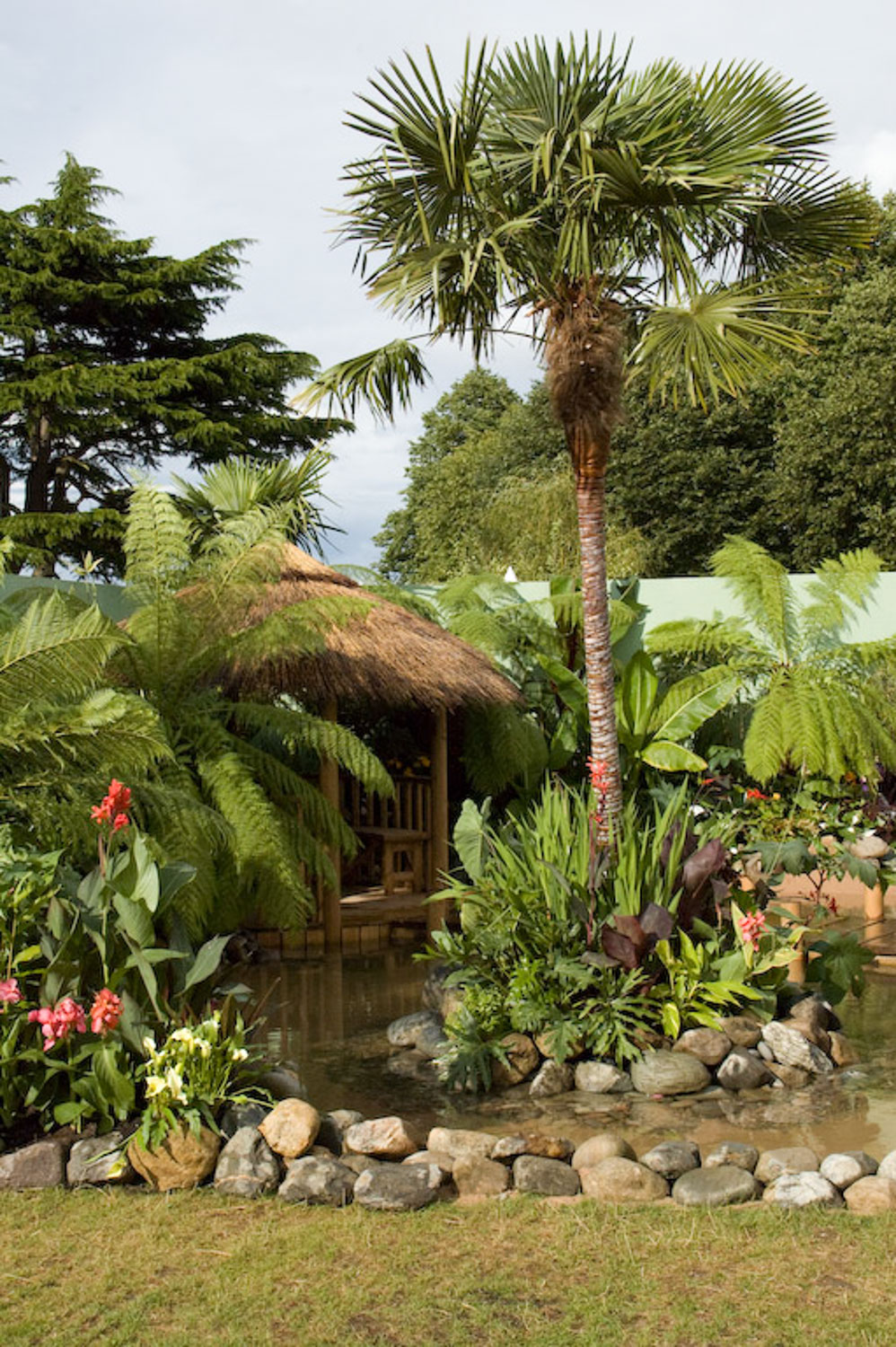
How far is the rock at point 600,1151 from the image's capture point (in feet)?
13.4

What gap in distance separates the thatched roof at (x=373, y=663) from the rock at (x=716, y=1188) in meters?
4.49

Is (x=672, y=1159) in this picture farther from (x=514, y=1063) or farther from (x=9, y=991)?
(x=9, y=991)

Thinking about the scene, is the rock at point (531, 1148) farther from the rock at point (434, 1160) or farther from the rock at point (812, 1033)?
the rock at point (812, 1033)

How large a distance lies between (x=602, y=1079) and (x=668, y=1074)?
26 cm

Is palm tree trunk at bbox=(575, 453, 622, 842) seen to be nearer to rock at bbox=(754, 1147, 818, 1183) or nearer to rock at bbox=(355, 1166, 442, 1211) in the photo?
rock at bbox=(754, 1147, 818, 1183)

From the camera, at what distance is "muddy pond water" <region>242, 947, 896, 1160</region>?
188 inches

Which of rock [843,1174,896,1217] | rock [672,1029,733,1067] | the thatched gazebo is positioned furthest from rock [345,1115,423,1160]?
the thatched gazebo

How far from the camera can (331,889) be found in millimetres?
8766

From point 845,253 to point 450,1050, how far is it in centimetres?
520

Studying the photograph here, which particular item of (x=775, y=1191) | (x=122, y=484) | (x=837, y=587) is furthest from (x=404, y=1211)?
(x=122, y=484)

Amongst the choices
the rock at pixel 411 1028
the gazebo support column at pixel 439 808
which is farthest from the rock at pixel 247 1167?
the gazebo support column at pixel 439 808

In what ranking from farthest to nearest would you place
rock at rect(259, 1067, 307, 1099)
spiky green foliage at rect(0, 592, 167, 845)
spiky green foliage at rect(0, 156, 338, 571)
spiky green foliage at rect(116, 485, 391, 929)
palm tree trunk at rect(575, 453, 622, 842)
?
1. spiky green foliage at rect(0, 156, 338, 571)
2. palm tree trunk at rect(575, 453, 622, 842)
3. spiky green foliage at rect(116, 485, 391, 929)
4. spiky green foliage at rect(0, 592, 167, 845)
5. rock at rect(259, 1067, 307, 1099)

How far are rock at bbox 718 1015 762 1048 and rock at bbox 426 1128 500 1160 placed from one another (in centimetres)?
A: 156

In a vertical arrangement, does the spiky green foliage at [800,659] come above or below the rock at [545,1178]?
above
